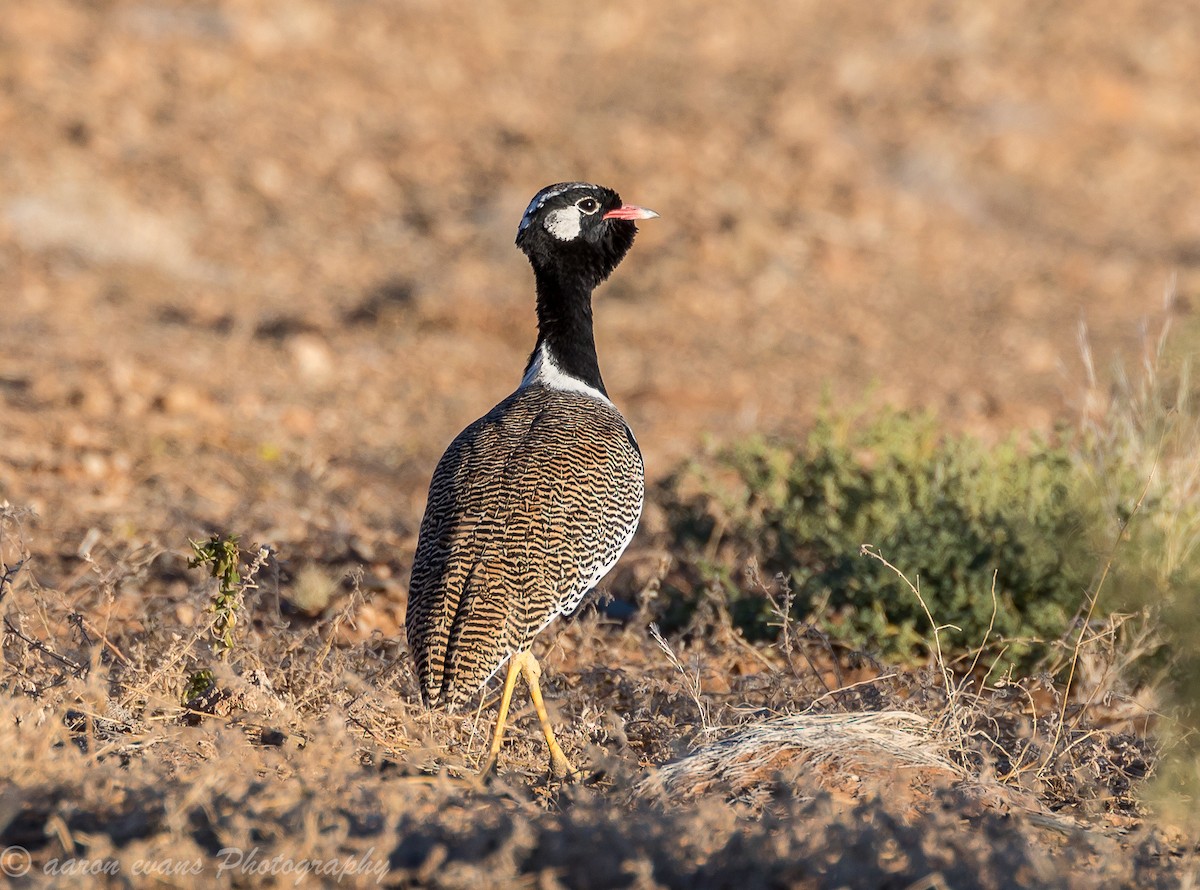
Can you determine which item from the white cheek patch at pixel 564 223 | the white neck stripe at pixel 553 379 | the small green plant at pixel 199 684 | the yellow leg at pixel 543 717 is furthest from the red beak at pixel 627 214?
the small green plant at pixel 199 684

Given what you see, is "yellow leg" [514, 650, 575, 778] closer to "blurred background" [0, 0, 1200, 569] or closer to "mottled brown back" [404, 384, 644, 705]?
"mottled brown back" [404, 384, 644, 705]

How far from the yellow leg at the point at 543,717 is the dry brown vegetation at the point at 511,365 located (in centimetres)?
7

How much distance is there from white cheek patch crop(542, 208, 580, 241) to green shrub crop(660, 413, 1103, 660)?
1.22 metres

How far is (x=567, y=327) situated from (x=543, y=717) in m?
1.64

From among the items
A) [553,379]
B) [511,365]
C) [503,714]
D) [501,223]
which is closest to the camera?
[503,714]

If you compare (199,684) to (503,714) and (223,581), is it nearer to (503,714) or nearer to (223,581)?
(223,581)

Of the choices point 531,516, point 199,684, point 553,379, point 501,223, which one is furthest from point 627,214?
point 501,223

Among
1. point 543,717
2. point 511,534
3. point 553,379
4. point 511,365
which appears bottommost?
point 543,717

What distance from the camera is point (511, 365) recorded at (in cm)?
900

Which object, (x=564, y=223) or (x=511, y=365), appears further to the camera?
(x=511, y=365)

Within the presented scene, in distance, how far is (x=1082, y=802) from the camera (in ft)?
12.7

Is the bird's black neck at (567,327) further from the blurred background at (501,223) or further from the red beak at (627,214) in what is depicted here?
the blurred background at (501,223)

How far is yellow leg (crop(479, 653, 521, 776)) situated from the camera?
377cm

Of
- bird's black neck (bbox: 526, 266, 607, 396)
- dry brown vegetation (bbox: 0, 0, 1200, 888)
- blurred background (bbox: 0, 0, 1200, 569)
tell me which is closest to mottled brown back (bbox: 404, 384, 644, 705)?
dry brown vegetation (bbox: 0, 0, 1200, 888)
